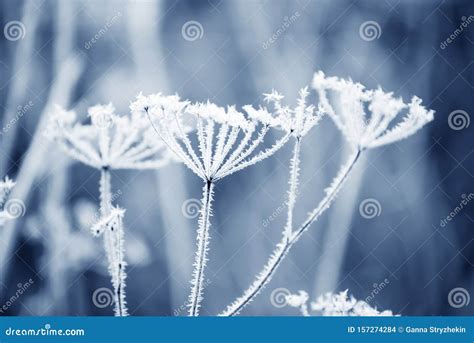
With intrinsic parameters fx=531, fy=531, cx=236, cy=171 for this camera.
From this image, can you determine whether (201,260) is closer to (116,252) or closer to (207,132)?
(116,252)

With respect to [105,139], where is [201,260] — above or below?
below

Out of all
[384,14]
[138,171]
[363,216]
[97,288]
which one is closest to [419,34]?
[384,14]

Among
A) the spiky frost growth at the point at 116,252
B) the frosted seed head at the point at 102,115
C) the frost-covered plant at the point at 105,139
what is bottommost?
Answer: the spiky frost growth at the point at 116,252

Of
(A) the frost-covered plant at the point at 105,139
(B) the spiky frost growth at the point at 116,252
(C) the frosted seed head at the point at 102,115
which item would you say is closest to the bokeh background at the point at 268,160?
(A) the frost-covered plant at the point at 105,139

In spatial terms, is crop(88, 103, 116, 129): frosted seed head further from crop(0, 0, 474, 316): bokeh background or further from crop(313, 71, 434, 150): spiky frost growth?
crop(0, 0, 474, 316): bokeh background

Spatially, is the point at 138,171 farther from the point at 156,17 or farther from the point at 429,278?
the point at 429,278

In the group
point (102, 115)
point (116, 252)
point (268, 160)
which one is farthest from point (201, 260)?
point (268, 160)

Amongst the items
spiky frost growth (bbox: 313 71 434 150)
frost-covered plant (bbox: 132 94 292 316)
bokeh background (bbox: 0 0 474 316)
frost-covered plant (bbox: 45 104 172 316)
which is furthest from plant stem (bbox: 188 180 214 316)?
bokeh background (bbox: 0 0 474 316)

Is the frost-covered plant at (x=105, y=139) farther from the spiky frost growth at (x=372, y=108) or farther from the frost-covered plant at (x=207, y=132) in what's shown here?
the spiky frost growth at (x=372, y=108)
